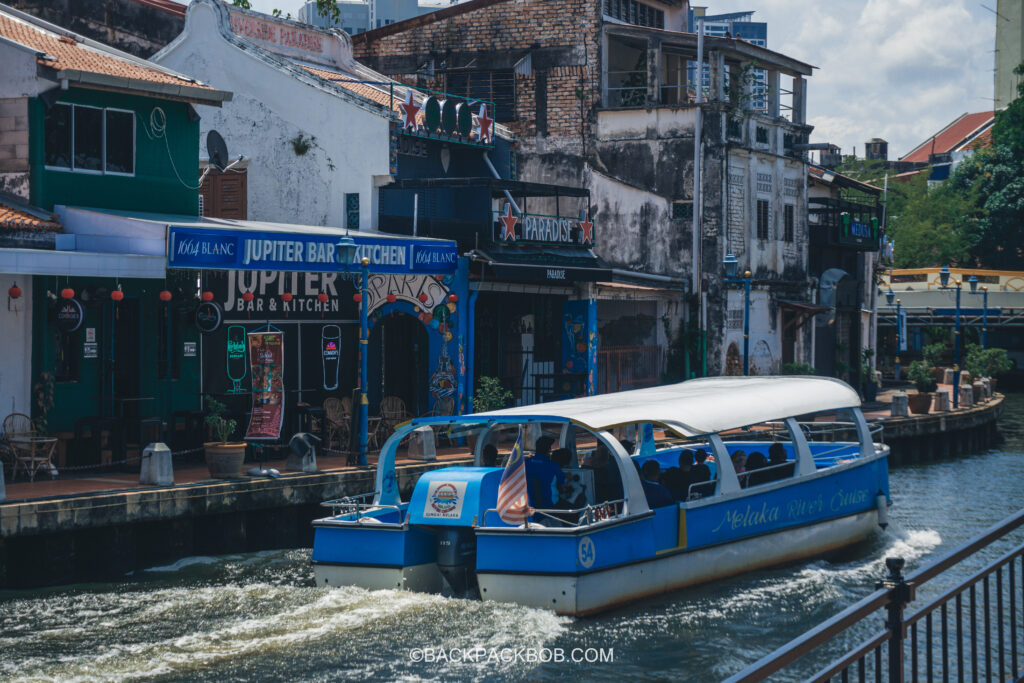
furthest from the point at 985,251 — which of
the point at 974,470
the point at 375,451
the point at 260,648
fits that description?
the point at 260,648

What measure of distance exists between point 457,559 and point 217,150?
13561 mm

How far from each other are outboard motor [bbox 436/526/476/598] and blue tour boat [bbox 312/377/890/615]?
0.04ft

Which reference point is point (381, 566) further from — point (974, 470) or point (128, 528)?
point (974, 470)

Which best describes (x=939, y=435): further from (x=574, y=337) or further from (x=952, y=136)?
(x=952, y=136)

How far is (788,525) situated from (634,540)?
3710 millimetres

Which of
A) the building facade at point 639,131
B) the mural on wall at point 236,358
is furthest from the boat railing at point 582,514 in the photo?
the building facade at point 639,131

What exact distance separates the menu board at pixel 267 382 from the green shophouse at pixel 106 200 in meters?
1.00

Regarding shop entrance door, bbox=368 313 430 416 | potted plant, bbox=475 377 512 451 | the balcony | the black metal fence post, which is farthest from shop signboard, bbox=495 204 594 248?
the black metal fence post

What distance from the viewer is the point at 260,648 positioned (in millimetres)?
12719

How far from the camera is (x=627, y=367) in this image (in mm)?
32406

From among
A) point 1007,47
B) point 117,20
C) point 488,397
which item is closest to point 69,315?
point 488,397

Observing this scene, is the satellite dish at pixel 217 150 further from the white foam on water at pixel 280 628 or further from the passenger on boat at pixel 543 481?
the passenger on boat at pixel 543 481

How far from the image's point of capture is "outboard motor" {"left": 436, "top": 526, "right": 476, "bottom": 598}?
14.6 m

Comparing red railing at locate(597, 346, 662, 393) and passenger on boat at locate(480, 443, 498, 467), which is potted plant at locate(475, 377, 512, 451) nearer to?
red railing at locate(597, 346, 662, 393)
